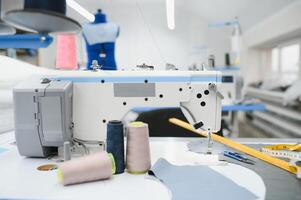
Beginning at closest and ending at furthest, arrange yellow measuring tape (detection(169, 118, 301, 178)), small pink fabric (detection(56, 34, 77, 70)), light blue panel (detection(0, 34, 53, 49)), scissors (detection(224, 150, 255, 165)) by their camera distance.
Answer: light blue panel (detection(0, 34, 53, 49)) < yellow measuring tape (detection(169, 118, 301, 178)) < scissors (detection(224, 150, 255, 165)) < small pink fabric (detection(56, 34, 77, 70))

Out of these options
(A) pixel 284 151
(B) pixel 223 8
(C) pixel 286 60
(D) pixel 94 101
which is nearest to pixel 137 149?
(D) pixel 94 101

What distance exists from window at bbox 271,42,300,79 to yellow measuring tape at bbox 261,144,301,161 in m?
4.30

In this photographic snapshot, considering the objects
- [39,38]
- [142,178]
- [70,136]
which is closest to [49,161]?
[70,136]

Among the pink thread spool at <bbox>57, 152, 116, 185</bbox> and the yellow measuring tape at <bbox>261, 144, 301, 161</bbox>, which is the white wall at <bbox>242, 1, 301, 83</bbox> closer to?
the yellow measuring tape at <bbox>261, 144, 301, 161</bbox>

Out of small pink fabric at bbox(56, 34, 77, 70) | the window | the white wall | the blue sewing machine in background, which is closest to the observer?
small pink fabric at bbox(56, 34, 77, 70)

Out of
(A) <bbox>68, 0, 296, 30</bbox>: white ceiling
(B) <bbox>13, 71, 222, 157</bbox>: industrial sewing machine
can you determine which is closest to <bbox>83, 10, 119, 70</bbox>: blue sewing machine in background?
(B) <bbox>13, 71, 222, 157</bbox>: industrial sewing machine

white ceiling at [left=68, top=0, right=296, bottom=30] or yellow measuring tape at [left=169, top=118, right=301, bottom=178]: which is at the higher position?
white ceiling at [left=68, top=0, right=296, bottom=30]

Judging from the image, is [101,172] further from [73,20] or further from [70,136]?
[73,20]

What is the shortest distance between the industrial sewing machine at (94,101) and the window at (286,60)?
14.8ft

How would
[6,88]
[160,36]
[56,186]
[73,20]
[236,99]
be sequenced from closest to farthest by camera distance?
[73,20], [56,186], [6,88], [236,99], [160,36]

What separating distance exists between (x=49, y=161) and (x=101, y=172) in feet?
1.03

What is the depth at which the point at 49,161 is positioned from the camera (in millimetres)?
1016

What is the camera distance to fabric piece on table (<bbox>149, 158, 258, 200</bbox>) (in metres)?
0.71

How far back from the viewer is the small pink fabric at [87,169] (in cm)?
77
